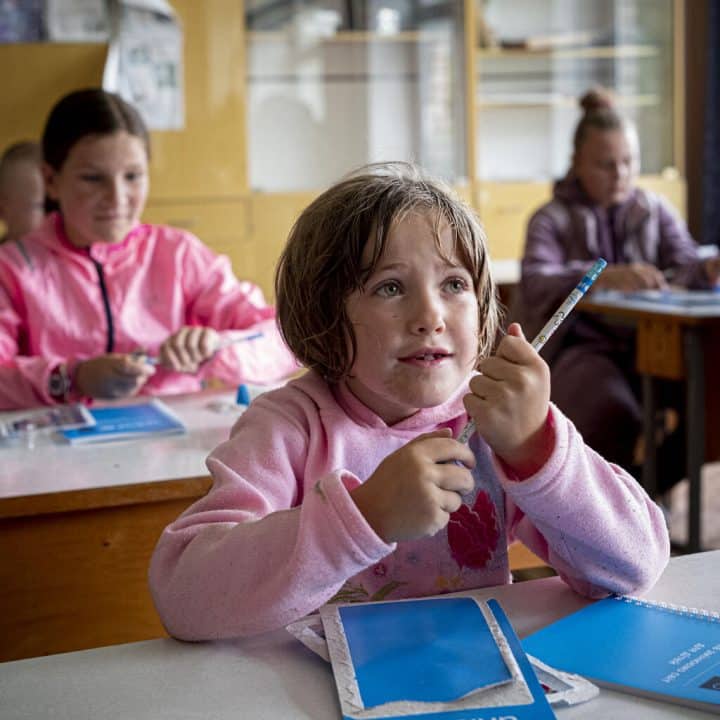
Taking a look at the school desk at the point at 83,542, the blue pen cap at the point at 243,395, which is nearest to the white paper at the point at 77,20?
the blue pen cap at the point at 243,395

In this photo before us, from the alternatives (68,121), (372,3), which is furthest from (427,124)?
(68,121)

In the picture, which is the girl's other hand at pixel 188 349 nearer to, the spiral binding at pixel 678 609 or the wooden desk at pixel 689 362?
the spiral binding at pixel 678 609

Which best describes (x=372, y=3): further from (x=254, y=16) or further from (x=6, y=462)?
(x=6, y=462)

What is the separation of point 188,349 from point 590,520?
3.51 ft

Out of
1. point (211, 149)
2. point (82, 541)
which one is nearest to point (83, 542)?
point (82, 541)

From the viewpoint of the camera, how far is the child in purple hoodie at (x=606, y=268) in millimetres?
3141

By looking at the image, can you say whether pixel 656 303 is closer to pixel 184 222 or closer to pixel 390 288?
pixel 390 288

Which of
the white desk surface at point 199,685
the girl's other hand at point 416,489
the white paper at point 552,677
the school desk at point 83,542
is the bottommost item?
the school desk at point 83,542

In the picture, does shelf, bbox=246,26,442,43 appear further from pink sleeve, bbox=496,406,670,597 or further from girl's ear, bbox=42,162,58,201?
pink sleeve, bbox=496,406,670,597

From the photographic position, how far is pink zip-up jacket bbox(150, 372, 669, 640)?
81 cm

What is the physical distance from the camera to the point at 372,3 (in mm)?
5223

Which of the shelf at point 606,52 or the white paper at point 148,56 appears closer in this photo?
the white paper at point 148,56

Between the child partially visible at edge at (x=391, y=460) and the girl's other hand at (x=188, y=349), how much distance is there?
81cm

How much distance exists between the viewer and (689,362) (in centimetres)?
272
